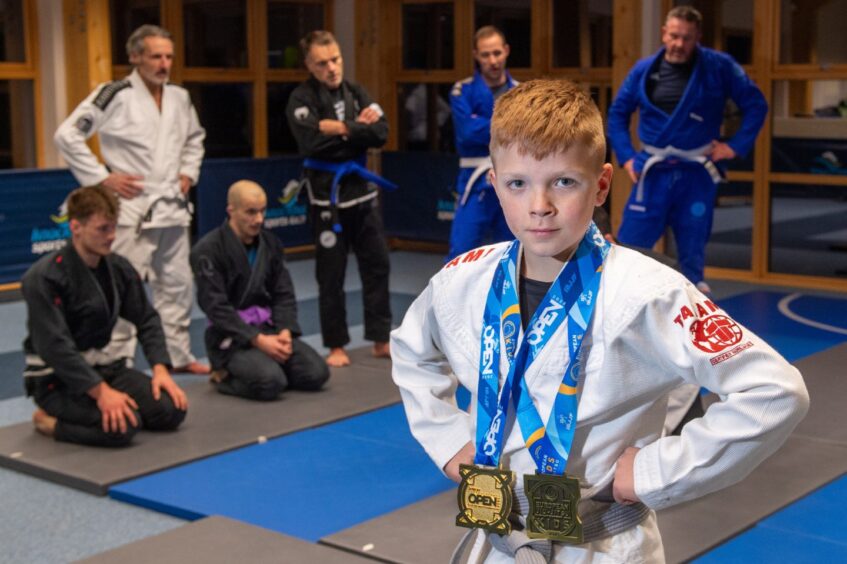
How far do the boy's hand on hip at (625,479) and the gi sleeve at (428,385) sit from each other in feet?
0.94

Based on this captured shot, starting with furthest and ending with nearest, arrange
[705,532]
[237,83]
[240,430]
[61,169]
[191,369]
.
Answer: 1. [237,83]
2. [61,169]
3. [191,369]
4. [240,430]
5. [705,532]

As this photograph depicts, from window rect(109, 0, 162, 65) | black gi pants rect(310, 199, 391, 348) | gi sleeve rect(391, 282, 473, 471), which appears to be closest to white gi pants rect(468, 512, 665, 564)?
gi sleeve rect(391, 282, 473, 471)

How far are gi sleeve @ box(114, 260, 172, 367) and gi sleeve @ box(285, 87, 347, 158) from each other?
4.91ft

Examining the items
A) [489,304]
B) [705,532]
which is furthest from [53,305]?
[489,304]

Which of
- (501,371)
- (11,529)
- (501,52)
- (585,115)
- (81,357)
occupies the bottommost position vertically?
(11,529)

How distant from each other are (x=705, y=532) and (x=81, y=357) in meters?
2.60

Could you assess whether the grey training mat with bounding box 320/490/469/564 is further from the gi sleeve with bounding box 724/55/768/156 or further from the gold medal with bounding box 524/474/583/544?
the gi sleeve with bounding box 724/55/768/156

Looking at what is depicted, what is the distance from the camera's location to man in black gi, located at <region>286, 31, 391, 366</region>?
6.25 metres

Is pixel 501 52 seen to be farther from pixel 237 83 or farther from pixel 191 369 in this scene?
A: pixel 237 83

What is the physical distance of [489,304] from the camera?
1.90 m

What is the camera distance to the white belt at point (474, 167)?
6602 mm

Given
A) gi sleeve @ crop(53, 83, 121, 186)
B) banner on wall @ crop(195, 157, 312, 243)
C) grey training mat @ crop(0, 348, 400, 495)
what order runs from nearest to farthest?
grey training mat @ crop(0, 348, 400, 495)
gi sleeve @ crop(53, 83, 121, 186)
banner on wall @ crop(195, 157, 312, 243)

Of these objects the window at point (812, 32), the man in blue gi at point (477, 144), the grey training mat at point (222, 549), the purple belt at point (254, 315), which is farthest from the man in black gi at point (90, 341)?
the window at point (812, 32)

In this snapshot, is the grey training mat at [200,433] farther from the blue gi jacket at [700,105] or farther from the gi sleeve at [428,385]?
the gi sleeve at [428,385]
